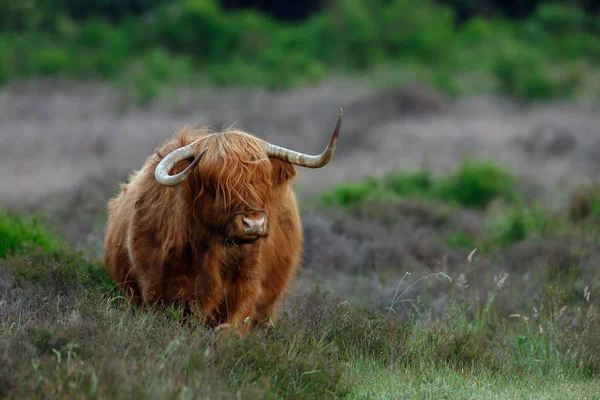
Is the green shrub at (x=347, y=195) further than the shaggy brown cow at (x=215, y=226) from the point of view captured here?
Yes

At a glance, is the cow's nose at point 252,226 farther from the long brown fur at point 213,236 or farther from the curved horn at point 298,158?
the curved horn at point 298,158

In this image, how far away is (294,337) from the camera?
19.9ft

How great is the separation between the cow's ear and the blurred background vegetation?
19727mm

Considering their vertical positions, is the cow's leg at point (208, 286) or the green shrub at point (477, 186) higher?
the cow's leg at point (208, 286)

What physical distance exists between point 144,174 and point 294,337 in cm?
211

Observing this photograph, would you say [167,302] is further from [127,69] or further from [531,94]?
[127,69]

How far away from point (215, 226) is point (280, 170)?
2.16ft

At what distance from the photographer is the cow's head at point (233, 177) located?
6.28m

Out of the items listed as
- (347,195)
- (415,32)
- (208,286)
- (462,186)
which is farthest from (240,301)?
(415,32)

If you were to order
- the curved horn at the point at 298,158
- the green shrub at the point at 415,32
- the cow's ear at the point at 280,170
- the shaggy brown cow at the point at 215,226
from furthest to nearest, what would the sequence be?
1. the green shrub at the point at 415,32
2. the cow's ear at the point at 280,170
3. the curved horn at the point at 298,158
4. the shaggy brown cow at the point at 215,226

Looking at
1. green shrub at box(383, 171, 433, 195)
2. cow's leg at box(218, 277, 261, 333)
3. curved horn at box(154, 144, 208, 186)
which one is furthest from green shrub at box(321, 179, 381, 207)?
curved horn at box(154, 144, 208, 186)

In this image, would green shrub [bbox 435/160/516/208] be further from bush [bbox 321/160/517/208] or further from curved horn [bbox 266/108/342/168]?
curved horn [bbox 266/108/342/168]

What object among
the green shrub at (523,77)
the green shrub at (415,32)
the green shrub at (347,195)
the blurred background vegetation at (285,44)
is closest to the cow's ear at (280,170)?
the green shrub at (347,195)

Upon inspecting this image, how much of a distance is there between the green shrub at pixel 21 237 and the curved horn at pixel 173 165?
2576mm
